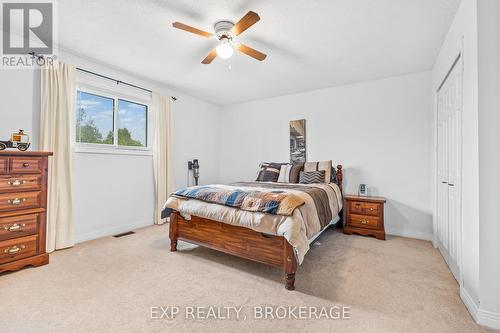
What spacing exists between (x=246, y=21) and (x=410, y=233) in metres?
3.69

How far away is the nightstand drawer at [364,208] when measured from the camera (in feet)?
10.8

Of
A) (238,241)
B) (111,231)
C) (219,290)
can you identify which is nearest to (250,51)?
(238,241)

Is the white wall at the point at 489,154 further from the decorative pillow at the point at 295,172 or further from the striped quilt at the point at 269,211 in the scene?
the decorative pillow at the point at 295,172

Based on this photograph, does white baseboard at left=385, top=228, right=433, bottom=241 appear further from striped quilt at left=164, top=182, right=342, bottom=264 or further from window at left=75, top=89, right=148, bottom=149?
window at left=75, top=89, right=148, bottom=149

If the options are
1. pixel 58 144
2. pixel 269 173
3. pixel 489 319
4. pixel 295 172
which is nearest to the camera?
pixel 489 319

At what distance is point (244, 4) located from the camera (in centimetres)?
198

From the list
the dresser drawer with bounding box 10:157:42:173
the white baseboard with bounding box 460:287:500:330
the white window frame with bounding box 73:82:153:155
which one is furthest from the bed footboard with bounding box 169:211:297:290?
the white window frame with bounding box 73:82:153:155

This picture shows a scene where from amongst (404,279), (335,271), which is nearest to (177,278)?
(335,271)

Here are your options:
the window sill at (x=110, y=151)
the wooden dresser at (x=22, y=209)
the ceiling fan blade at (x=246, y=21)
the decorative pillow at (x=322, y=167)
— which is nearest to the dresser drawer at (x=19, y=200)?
the wooden dresser at (x=22, y=209)

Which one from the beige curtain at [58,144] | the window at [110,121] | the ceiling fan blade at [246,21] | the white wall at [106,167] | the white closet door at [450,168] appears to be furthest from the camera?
the window at [110,121]

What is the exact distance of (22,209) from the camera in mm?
2219

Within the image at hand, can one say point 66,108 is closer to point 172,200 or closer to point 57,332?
point 172,200

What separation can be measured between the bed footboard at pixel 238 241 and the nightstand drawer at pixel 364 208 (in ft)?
6.45

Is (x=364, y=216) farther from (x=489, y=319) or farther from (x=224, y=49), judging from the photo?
(x=224, y=49)
